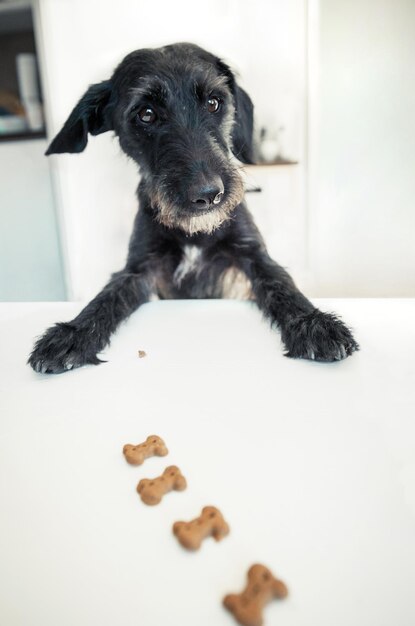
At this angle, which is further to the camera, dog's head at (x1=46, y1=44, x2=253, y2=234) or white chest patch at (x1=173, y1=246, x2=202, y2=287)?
white chest patch at (x1=173, y1=246, x2=202, y2=287)

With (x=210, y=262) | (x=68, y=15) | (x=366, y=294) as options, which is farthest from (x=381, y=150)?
(x=68, y=15)

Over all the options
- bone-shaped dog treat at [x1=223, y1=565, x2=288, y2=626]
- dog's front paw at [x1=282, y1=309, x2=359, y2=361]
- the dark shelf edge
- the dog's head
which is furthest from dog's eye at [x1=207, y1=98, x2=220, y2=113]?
bone-shaped dog treat at [x1=223, y1=565, x2=288, y2=626]

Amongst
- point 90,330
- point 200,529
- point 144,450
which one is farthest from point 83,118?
point 200,529

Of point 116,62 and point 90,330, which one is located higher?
point 116,62

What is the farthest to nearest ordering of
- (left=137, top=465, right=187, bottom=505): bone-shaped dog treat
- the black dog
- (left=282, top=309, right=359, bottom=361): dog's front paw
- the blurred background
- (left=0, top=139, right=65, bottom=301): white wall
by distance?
1. (left=0, top=139, right=65, bottom=301): white wall
2. the blurred background
3. the black dog
4. (left=282, top=309, right=359, bottom=361): dog's front paw
5. (left=137, top=465, right=187, bottom=505): bone-shaped dog treat

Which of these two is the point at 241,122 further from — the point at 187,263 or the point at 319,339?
the point at 319,339

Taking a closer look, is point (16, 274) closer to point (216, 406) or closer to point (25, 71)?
point (25, 71)

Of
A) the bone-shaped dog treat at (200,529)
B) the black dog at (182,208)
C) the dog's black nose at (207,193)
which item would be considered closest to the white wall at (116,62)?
the black dog at (182,208)

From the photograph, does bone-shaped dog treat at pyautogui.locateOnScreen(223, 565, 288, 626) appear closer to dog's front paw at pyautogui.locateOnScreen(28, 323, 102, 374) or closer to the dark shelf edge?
dog's front paw at pyautogui.locateOnScreen(28, 323, 102, 374)

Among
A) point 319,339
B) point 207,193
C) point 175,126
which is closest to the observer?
point 319,339
